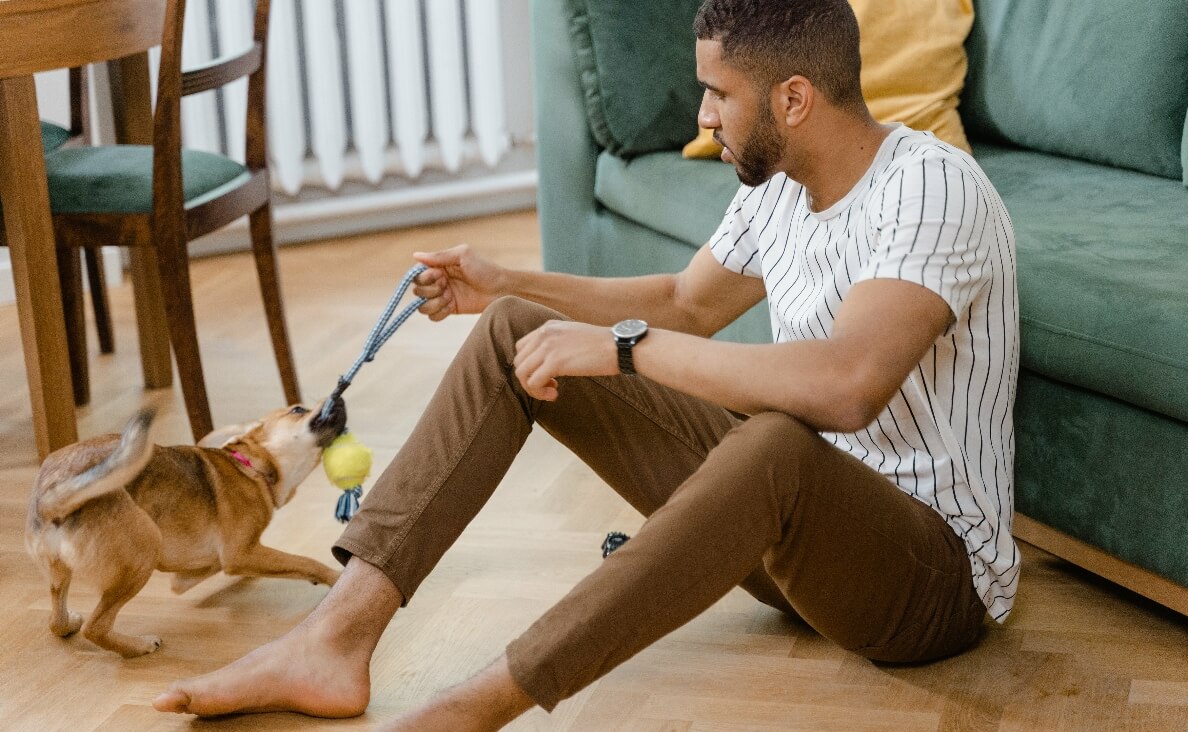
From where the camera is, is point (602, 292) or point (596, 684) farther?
point (602, 292)

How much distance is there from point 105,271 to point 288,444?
1.67 metres

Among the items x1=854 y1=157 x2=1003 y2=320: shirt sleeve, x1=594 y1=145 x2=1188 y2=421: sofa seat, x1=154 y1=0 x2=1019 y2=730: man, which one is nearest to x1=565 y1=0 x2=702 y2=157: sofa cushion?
x1=594 y1=145 x2=1188 y2=421: sofa seat

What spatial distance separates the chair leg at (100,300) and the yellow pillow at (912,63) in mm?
1585

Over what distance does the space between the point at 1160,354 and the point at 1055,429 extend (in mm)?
210

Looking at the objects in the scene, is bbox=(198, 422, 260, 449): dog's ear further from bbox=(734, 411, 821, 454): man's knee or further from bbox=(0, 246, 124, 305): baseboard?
bbox=(0, 246, 124, 305): baseboard

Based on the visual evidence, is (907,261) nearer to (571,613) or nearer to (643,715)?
(571,613)

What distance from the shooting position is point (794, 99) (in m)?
A: 1.38

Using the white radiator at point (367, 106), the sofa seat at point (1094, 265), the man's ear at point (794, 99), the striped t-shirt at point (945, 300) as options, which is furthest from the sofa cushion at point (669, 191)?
the white radiator at point (367, 106)

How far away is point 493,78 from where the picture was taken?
12.3 ft

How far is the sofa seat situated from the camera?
1524 millimetres

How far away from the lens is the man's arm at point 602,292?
166cm

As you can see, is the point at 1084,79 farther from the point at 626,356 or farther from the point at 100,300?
the point at 100,300

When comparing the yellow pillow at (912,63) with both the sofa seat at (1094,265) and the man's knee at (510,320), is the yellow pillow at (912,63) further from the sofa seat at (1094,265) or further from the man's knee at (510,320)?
the man's knee at (510,320)

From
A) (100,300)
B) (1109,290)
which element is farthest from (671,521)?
(100,300)
